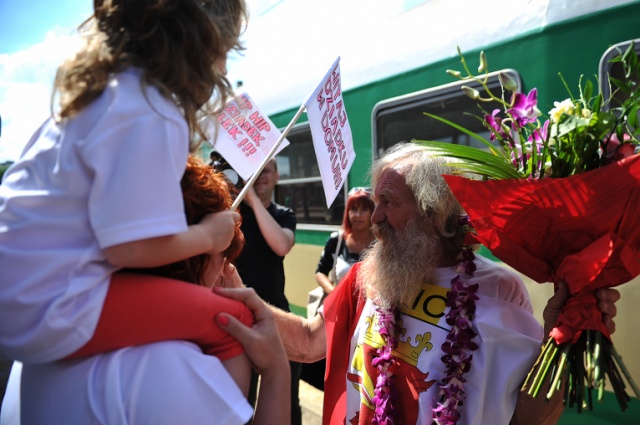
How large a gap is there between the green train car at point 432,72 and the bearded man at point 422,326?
88 cm

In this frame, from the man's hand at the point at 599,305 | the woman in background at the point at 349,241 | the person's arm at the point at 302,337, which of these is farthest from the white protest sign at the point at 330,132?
the woman in background at the point at 349,241

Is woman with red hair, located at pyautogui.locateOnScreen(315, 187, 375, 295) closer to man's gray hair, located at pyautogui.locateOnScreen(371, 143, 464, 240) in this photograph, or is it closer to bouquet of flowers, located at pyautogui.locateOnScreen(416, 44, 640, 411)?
man's gray hair, located at pyautogui.locateOnScreen(371, 143, 464, 240)

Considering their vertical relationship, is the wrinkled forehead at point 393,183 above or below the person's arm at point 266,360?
above

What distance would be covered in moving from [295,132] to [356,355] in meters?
3.47

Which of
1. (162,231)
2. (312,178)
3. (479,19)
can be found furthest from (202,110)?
(312,178)

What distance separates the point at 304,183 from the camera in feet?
16.7

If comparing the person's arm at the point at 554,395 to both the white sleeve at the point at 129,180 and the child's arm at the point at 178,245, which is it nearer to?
the child's arm at the point at 178,245

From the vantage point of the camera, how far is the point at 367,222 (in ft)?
12.0

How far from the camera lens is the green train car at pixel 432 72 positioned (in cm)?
253

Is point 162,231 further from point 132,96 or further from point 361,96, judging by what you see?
point 361,96

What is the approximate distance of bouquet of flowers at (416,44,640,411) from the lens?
1312 mm

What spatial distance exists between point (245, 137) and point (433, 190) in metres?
1.10

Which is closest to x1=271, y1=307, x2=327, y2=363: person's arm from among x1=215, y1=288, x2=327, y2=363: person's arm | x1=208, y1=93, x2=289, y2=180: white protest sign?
x1=215, y1=288, x2=327, y2=363: person's arm

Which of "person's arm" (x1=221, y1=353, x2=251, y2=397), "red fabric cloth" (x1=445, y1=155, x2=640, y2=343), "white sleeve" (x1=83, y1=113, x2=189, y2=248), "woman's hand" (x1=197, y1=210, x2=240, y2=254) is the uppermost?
"white sleeve" (x1=83, y1=113, x2=189, y2=248)
